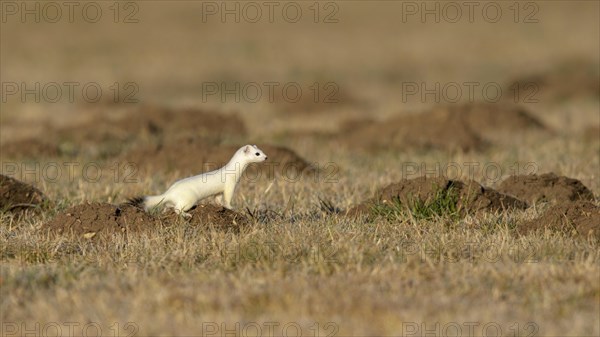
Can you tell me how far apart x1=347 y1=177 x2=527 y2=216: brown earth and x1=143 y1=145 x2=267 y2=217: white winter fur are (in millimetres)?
1030

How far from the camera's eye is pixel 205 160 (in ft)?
43.1

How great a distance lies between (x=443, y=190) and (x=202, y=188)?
6.81 feet

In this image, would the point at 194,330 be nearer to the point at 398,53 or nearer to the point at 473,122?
the point at 473,122

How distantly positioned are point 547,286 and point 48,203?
4.99 meters

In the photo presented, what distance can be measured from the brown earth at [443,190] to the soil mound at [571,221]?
835mm

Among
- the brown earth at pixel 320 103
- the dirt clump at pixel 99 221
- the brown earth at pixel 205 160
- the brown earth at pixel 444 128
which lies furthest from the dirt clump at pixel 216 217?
the brown earth at pixel 320 103

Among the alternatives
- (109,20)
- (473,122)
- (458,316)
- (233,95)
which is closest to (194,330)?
(458,316)

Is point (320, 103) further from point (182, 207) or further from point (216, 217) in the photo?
point (216, 217)

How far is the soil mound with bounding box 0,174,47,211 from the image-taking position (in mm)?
9531

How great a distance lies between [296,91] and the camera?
2452 centimetres

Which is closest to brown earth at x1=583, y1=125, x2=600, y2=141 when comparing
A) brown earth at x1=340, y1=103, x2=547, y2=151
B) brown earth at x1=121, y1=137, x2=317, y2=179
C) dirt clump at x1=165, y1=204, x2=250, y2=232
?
brown earth at x1=340, y1=103, x2=547, y2=151

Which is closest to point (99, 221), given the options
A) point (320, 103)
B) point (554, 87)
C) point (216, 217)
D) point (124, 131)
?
point (216, 217)

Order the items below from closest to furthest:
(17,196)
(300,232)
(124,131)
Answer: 1. (300,232)
2. (17,196)
3. (124,131)

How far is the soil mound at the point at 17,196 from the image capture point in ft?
31.3
